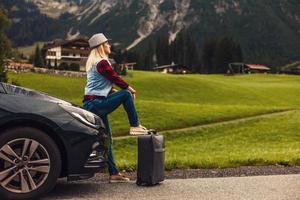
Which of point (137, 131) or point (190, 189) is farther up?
point (137, 131)

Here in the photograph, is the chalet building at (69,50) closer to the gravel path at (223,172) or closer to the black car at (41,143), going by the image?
the gravel path at (223,172)

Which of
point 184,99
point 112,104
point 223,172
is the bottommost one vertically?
point 184,99

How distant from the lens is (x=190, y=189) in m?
7.77

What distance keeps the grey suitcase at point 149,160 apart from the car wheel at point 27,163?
1.40m

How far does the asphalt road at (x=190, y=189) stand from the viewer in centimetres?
726

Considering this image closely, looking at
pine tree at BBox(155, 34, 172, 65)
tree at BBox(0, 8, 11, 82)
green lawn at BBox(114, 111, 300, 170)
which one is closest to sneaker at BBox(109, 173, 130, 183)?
green lawn at BBox(114, 111, 300, 170)

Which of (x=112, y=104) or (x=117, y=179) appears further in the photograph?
(x=117, y=179)

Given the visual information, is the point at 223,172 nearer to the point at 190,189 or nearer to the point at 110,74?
the point at 190,189

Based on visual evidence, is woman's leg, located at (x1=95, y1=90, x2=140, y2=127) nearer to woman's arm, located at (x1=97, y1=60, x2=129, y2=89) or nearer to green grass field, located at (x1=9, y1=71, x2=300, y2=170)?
→ woman's arm, located at (x1=97, y1=60, x2=129, y2=89)

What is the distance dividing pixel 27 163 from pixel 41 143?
1.01 feet

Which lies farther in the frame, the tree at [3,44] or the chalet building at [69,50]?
the chalet building at [69,50]

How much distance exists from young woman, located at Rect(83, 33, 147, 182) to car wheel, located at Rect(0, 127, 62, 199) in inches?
51.9

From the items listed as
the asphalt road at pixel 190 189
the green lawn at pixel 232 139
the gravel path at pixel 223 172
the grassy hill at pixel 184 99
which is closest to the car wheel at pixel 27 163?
the asphalt road at pixel 190 189

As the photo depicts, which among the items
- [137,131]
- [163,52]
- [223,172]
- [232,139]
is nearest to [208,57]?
[163,52]
